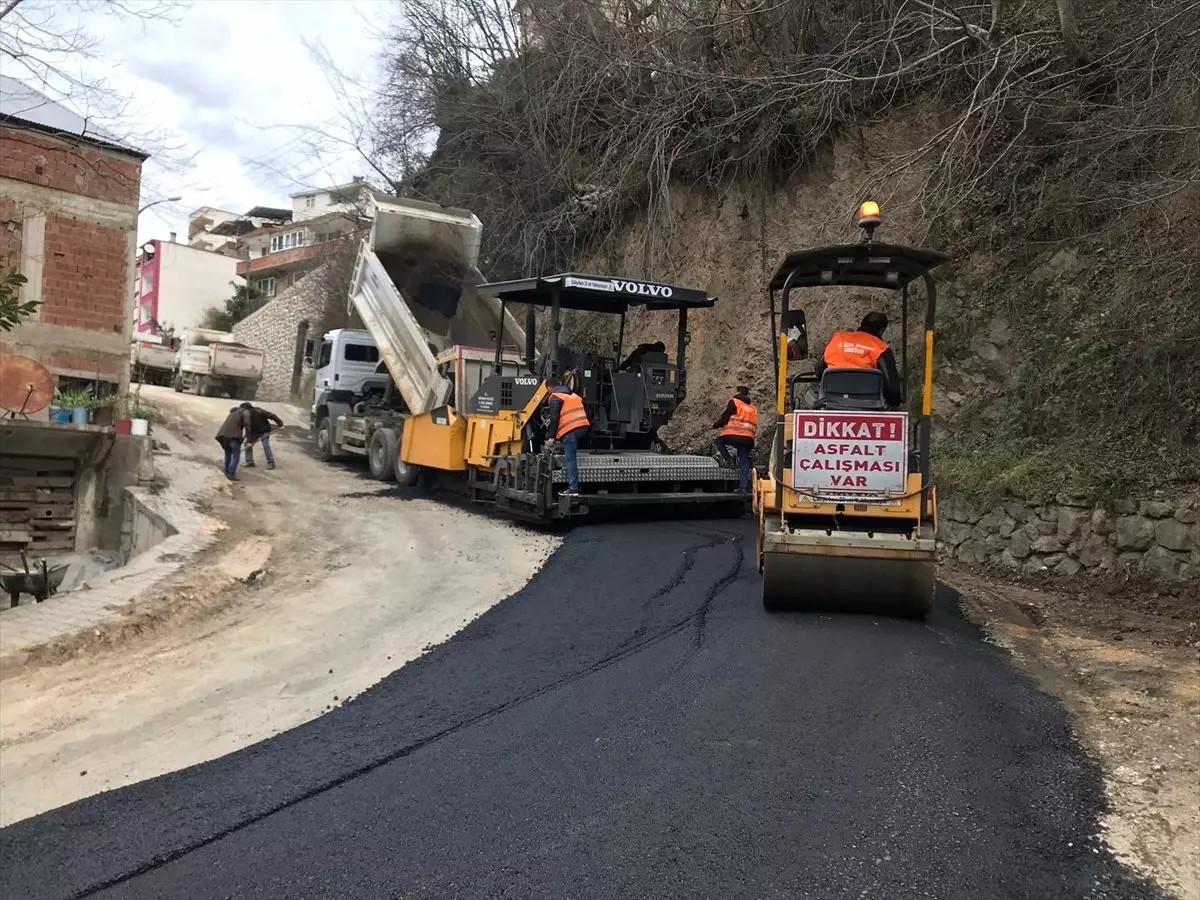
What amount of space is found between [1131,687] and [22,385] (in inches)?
490

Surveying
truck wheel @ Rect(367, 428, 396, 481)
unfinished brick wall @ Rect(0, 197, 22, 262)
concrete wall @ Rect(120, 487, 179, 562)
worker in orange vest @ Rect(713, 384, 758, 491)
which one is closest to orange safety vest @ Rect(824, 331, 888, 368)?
worker in orange vest @ Rect(713, 384, 758, 491)

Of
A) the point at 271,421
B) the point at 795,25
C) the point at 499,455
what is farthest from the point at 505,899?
the point at 271,421

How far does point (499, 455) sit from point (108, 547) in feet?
19.5

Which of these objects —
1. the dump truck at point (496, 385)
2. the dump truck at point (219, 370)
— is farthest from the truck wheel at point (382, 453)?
the dump truck at point (219, 370)

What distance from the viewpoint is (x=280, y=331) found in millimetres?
35906

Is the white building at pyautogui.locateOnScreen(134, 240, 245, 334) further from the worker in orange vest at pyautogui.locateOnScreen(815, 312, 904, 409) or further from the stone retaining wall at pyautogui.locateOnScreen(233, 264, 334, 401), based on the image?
the worker in orange vest at pyautogui.locateOnScreen(815, 312, 904, 409)

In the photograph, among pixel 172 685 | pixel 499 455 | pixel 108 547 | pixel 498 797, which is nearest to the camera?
pixel 498 797

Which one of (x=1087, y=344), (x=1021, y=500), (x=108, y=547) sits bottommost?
(x=108, y=547)

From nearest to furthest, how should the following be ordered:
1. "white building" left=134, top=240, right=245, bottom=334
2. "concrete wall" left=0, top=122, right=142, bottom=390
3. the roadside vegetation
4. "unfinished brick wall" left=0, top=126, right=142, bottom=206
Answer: the roadside vegetation
"unfinished brick wall" left=0, top=126, right=142, bottom=206
"concrete wall" left=0, top=122, right=142, bottom=390
"white building" left=134, top=240, right=245, bottom=334

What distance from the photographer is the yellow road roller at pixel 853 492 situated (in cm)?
568

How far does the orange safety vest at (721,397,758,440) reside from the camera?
35.0 ft

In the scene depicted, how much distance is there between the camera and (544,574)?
7.79m

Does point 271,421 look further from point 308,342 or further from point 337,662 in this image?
point 337,662

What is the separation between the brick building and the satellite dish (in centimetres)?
172
